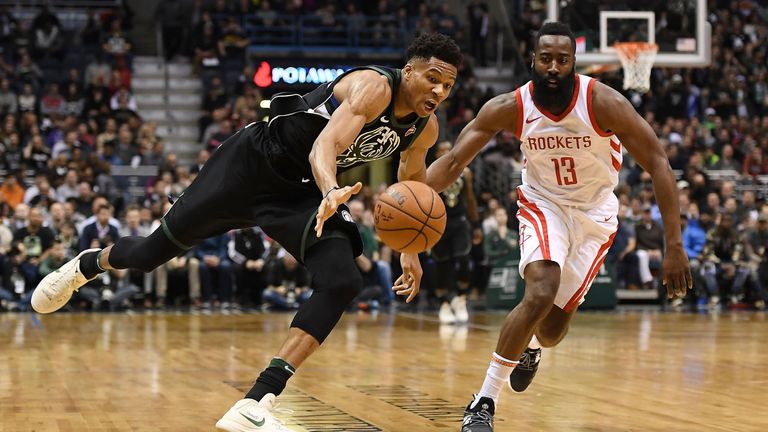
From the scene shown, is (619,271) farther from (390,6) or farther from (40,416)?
(40,416)

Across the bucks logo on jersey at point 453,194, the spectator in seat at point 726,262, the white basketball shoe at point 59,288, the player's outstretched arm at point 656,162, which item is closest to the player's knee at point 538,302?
the player's outstretched arm at point 656,162

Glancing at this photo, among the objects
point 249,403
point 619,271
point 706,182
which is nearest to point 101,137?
point 619,271

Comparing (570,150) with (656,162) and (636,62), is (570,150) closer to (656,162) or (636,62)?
(656,162)

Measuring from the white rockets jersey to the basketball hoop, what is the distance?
9749mm

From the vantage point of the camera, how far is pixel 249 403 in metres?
4.90

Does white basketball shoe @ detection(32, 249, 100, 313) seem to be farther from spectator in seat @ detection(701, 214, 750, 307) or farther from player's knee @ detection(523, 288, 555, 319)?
spectator in seat @ detection(701, 214, 750, 307)

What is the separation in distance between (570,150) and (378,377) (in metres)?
2.54

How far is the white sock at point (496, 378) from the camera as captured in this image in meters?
5.55

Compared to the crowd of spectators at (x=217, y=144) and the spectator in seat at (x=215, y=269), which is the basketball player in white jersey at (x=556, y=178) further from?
the spectator in seat at (x=215, y=269)

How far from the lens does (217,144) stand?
19062 mm

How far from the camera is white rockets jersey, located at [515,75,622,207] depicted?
19.5 feet

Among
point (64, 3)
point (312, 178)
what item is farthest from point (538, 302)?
point (64, 3)

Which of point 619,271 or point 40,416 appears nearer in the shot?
point 40,416

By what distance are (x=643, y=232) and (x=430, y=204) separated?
12.2 meters
